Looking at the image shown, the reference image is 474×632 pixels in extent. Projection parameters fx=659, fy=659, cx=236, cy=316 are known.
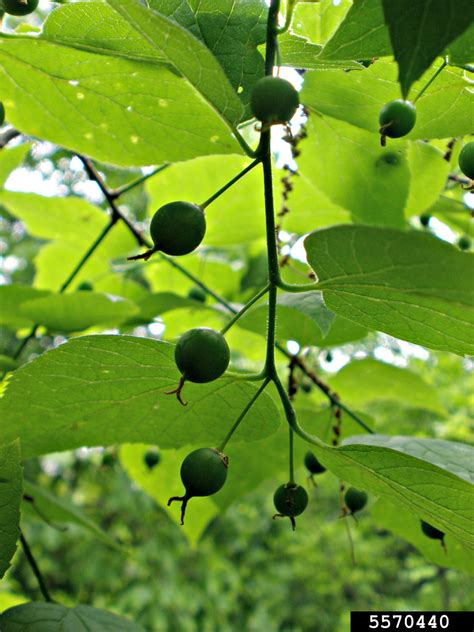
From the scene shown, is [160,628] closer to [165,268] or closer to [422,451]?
[165,268]

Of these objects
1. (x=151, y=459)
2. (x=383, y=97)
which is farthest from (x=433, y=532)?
(x=151, y=459)

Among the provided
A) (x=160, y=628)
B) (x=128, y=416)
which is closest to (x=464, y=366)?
(x=160, y=628)

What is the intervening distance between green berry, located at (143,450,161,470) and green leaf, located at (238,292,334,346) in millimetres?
627

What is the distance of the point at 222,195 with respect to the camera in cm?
215

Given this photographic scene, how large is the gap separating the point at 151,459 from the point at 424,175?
1.19m

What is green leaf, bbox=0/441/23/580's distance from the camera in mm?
950

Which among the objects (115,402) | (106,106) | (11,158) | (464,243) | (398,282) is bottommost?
(464,243)

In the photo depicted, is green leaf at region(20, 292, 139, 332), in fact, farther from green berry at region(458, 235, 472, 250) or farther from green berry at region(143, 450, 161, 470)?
green berry at region(458, 235, 472, 250)

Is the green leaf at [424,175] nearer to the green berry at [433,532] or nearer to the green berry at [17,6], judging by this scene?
the green berry at [433,532]

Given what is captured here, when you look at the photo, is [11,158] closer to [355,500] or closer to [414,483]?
[355,500]

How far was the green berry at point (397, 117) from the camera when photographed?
972mm

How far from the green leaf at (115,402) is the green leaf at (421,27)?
563mm

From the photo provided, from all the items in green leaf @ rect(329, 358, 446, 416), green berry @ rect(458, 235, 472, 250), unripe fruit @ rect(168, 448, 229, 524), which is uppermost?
unripe fruit @ rect(168, 448, 229, 524)

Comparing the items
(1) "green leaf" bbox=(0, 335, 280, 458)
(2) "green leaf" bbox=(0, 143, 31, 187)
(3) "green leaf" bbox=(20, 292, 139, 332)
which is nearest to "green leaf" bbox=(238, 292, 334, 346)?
(1) "green leaf" bbox=(0, 335, 280, 458)
